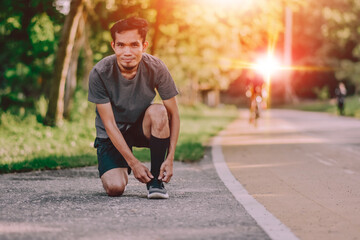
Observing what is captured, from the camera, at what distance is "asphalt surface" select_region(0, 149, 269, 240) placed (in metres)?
4.34

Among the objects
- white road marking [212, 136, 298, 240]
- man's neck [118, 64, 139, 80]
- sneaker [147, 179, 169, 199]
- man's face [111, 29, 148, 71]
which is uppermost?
man's face [111, 29, 148, 71]

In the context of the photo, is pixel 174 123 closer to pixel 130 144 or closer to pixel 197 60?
pixel 130 144

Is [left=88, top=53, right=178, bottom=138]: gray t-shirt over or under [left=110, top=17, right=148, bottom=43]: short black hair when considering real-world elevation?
under

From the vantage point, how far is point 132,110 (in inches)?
237

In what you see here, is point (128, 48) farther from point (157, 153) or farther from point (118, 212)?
point (118, 212)

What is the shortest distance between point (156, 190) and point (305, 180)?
2442 millimetres

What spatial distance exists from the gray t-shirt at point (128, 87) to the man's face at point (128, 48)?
132 mm

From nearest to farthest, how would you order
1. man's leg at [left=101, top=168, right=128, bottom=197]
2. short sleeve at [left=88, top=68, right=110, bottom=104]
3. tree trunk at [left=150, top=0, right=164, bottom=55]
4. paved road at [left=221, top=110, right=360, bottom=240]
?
paved road at [left=221, top=110, right=360, bottom=240], short sleeve at [left=88, top=68, right=110, bottom=104], man's leg at [left=101, top=168, right=128, bottom=197], tree trunk at [left=150, top=0, right=164, bottom=55]

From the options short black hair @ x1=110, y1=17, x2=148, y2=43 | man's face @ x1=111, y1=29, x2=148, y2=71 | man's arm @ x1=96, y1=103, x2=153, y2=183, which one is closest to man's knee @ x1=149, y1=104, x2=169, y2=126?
man's arm @ x1=96, y1=103, x2=153, y2=183

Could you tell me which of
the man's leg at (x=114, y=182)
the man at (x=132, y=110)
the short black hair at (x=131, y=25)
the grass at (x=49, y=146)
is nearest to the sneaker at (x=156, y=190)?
the man at (x=132, y=110)

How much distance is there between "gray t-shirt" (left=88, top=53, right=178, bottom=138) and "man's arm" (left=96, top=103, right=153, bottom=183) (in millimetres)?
86

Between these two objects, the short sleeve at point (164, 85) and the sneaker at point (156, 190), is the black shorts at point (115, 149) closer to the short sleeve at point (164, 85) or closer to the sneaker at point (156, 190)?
the short sleeve at point (164, 85)

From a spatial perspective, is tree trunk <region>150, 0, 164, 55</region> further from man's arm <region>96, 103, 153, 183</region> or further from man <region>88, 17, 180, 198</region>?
man's arm <region>96, 103, 153, 183</region>

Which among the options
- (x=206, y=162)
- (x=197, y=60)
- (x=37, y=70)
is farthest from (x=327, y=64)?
(x=206, y=162)
